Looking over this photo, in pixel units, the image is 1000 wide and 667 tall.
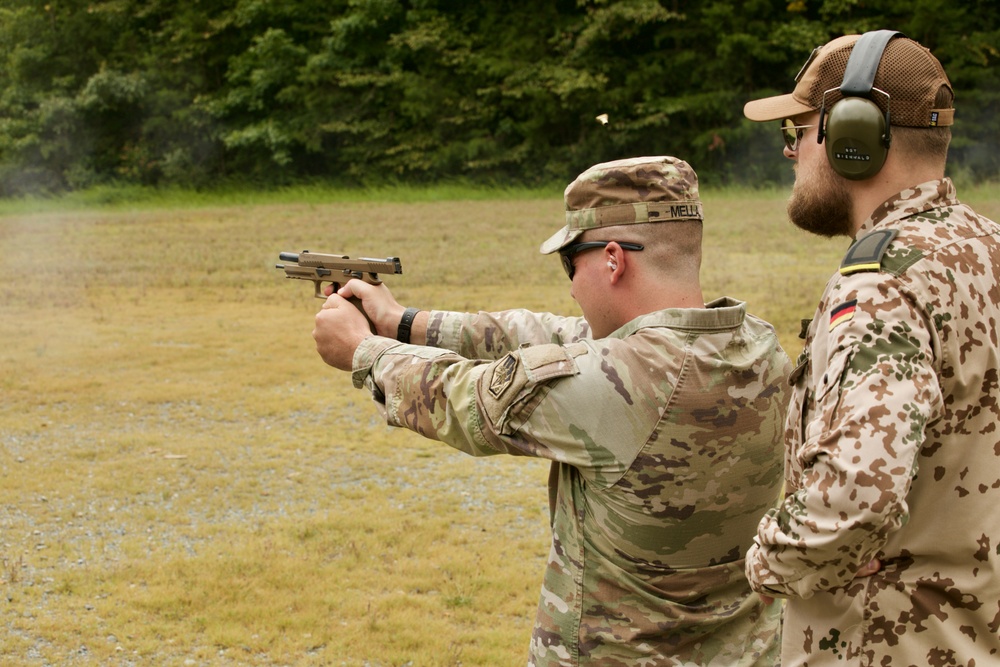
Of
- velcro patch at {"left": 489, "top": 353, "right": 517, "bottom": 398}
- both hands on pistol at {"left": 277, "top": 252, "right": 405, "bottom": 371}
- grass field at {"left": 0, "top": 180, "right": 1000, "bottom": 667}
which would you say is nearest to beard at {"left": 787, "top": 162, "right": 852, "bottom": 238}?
velcro patch at {"left": 489, "top": 353, "right": 517, "bottom": 398}

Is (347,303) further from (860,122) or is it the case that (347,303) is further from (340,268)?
(860,122)

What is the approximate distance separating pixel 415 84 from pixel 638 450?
78.5 feet

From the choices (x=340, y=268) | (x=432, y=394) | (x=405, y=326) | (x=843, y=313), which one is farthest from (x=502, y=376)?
(x=340, y=268)

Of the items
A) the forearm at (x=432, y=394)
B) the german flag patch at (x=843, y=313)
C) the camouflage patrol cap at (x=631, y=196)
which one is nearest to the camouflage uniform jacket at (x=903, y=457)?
the german flag patch at (x=843, y=313)

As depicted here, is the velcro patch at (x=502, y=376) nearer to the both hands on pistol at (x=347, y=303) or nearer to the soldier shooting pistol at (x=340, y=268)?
the both hands on pistol at (x=347, y=303)

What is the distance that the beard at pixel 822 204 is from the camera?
1655mm

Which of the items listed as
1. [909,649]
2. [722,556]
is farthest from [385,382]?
[909,649]

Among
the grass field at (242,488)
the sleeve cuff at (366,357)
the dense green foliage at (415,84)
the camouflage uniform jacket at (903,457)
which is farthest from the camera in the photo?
the dense green foliage at (415,84)

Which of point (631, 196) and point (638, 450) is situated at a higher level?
point (631, 196)

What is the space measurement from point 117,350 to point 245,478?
11.2 ft

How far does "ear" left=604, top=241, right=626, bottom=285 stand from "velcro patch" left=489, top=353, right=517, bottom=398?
26 centimetres

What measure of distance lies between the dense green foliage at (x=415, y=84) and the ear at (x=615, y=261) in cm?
2030

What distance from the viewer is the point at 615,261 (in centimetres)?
186

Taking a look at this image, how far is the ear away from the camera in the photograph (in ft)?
6.07
